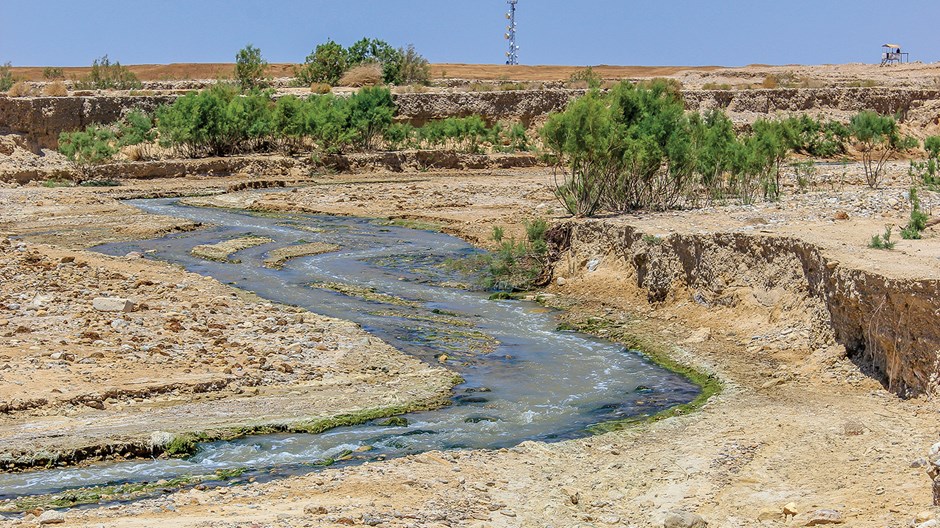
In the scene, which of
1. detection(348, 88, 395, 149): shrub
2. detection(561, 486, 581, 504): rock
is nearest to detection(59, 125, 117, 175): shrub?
detection(348, 88, 395, 149): shrub

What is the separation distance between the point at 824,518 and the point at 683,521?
952 mm

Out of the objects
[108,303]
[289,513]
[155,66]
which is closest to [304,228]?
[108,303]

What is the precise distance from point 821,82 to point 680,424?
5121cm

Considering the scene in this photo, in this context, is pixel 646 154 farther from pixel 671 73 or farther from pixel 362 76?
pixel 671 73

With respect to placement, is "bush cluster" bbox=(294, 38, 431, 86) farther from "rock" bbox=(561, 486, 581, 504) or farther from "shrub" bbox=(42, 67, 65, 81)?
"rock" bbox=(561, 486, 581, 504)

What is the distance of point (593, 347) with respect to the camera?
1523 cm

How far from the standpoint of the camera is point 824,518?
26.0 ft

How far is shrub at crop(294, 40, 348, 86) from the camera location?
60.4 metres

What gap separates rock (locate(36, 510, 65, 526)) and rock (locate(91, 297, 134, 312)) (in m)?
6.90

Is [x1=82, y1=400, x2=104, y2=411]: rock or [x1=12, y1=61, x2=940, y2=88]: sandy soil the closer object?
[x1=82, y1=400, x2=104, y2=411]: rock

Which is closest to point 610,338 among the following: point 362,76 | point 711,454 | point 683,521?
point 711,454

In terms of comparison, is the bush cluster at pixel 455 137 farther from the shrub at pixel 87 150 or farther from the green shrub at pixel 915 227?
the green shrub at pixel 915 227

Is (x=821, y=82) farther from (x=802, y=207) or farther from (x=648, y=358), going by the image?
(x=648, y=358)

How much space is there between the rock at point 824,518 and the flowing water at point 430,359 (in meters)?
3.39
